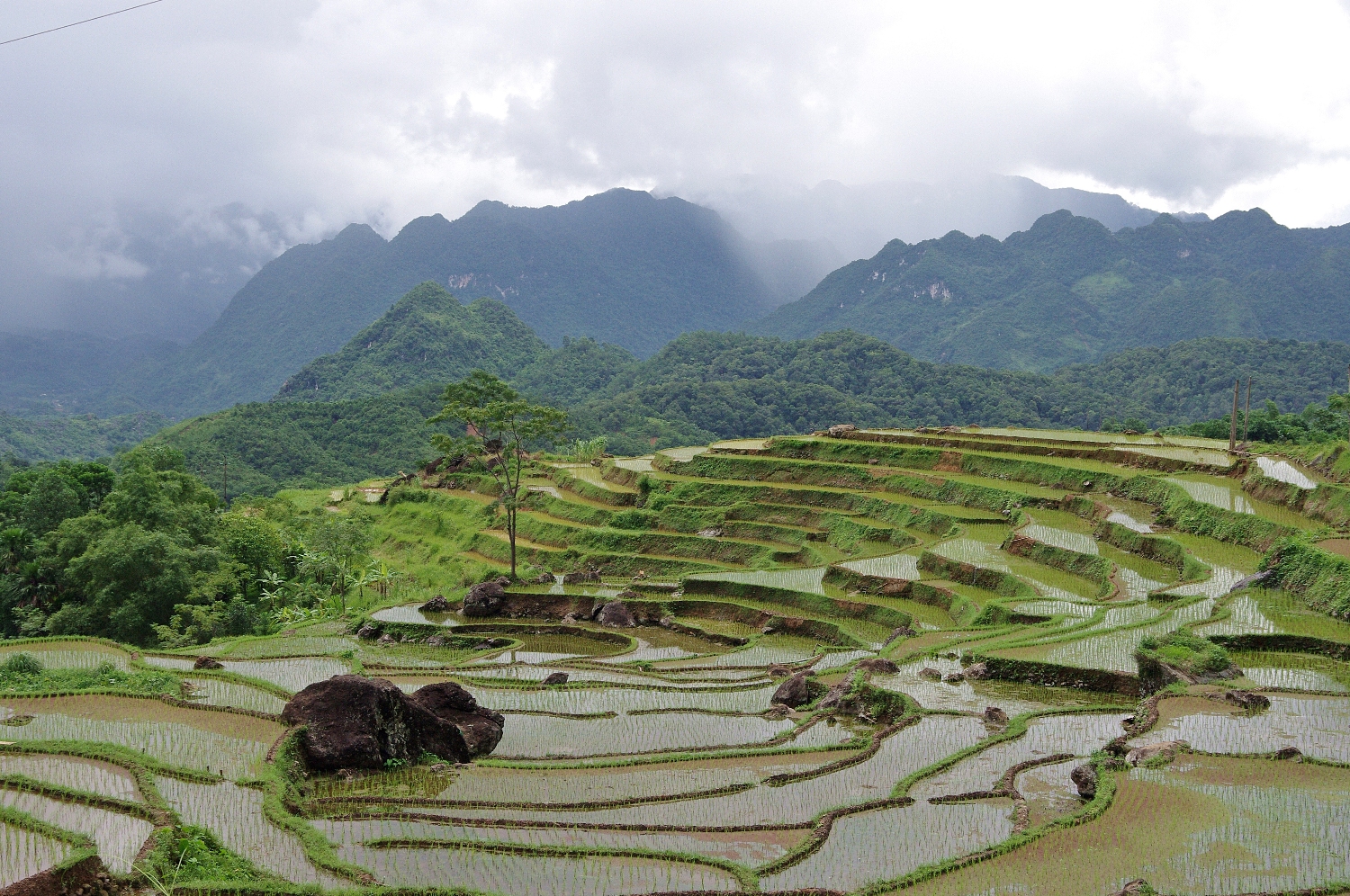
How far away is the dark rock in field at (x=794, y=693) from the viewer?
14500mm

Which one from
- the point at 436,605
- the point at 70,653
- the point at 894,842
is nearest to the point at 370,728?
the point at 894,842

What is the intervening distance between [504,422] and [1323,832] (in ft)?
71.1

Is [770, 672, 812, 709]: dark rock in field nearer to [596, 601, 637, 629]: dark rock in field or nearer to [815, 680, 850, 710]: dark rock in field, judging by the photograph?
[815, 680, 850, 710]: dark rock in field

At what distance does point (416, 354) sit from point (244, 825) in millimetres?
93454

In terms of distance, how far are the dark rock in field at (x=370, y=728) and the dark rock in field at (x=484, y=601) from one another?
11225mm

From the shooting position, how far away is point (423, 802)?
33.0ft

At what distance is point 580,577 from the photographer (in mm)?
26109

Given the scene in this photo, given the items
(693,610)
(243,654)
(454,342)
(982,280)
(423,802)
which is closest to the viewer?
(423,802)

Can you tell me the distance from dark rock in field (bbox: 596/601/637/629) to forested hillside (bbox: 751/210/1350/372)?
9924 cm

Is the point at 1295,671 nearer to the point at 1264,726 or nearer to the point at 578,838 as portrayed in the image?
the point at 1264,726

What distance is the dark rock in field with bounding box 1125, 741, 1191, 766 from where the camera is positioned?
10.1 m

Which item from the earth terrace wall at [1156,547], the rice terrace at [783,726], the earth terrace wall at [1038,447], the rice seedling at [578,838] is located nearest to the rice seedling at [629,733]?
the rice terrace at [783,726]

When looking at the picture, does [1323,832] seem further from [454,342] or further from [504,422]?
[454,342]

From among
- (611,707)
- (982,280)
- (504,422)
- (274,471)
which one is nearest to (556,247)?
(982,280)
